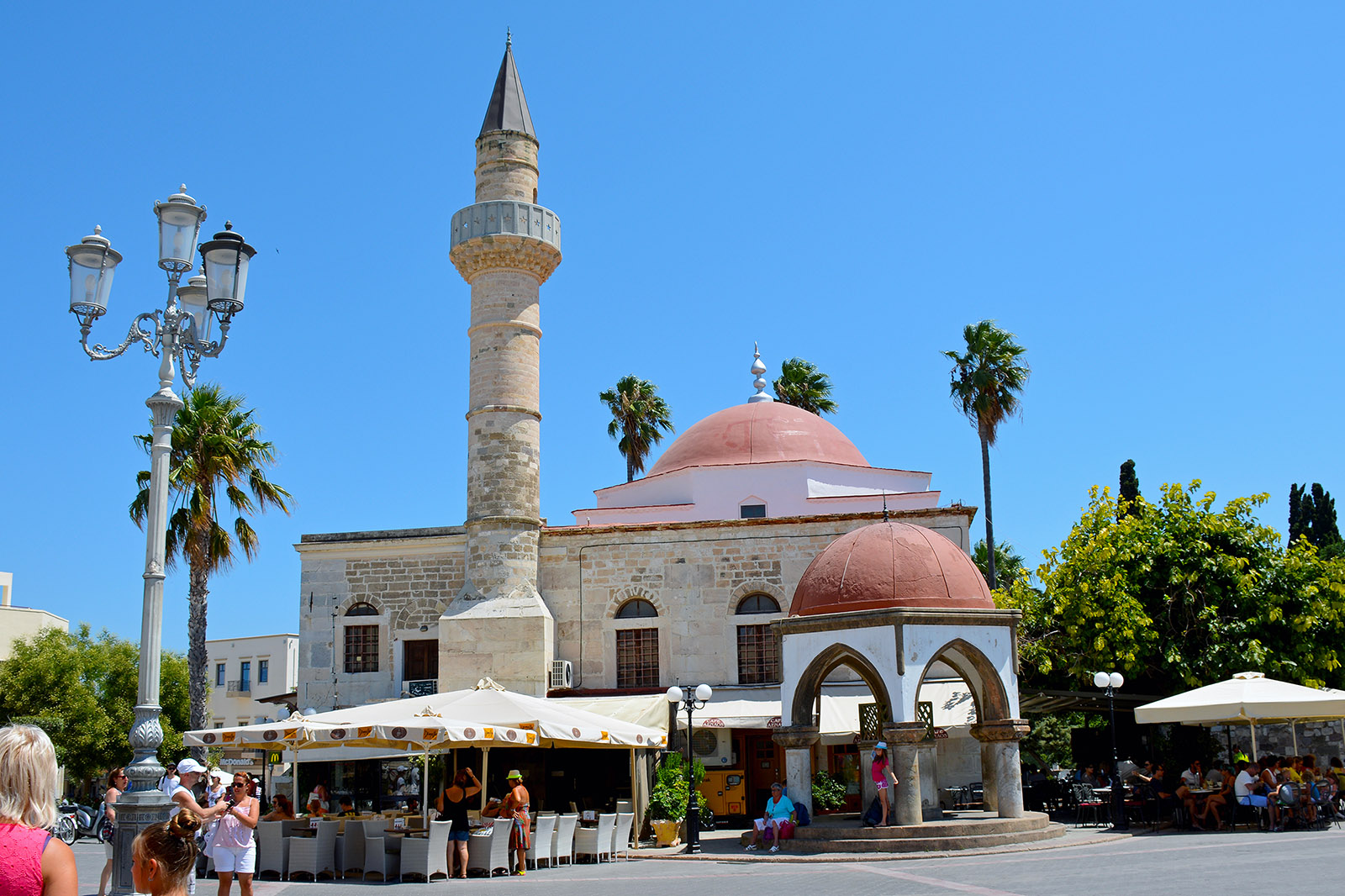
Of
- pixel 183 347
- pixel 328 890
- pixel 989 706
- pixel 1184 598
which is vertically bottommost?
pixel 328 890

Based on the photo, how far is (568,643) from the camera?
74.6 ft

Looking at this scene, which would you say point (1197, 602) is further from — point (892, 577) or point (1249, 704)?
point (892, 577)

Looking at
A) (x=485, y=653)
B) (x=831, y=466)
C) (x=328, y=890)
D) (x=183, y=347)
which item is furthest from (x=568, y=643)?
(x=183, y=347)

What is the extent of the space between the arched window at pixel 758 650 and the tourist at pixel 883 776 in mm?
7128

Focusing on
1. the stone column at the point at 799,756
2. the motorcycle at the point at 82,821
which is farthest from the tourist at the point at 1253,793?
the motorcycle at the point at 82,821

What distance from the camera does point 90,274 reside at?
33.4 feet

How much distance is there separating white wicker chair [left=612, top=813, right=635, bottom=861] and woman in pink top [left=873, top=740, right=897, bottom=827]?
3.39m

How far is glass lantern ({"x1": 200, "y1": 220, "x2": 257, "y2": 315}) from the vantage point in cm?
1019

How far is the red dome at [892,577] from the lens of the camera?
1484 centimetres

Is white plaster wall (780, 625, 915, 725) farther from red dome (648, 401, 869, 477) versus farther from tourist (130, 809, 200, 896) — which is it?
tourist (130, 809, 200, 896)

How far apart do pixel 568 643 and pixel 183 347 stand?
1334cm

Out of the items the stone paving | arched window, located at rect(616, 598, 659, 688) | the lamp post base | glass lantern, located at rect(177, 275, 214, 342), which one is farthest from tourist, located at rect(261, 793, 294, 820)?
arched window, located at rect(616, 598, 659, 688)

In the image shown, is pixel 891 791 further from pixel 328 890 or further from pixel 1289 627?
pixel 1289 627

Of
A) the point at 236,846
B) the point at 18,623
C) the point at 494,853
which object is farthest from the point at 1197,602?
the point at 18,623
